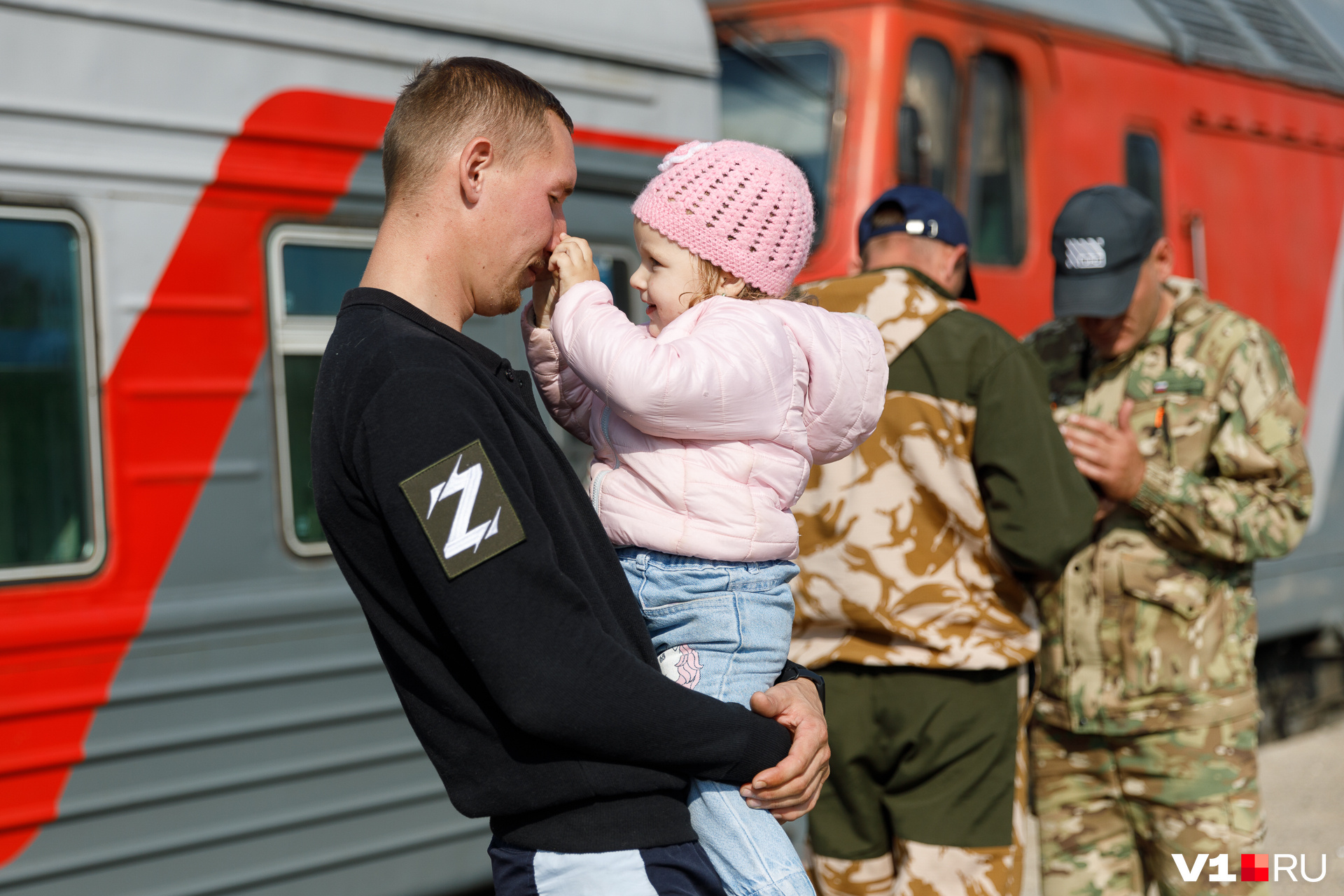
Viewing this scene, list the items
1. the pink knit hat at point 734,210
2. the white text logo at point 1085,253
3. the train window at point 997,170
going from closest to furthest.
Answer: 1. the pink knit hat at point 734,210
2. the white text logo at point 1085,253
3. the train window at point 997,170

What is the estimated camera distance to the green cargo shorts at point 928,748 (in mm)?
2861

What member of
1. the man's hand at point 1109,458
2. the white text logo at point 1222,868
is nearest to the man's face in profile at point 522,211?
the man's hand at point 1109,458

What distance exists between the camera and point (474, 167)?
1.63 metres

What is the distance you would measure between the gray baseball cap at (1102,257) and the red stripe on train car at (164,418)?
1.86 m

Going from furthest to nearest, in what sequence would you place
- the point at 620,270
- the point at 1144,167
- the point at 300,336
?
the point at 1144,167 < the point at 620,270 < the point at 300,336

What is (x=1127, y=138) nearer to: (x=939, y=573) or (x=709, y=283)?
(x=939, y=573)

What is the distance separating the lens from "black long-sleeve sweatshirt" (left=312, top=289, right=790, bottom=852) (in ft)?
4.80

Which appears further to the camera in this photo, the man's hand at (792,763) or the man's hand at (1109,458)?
the man's hand at (1109,458)

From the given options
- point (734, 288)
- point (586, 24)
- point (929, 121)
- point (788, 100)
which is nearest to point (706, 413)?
point (734, 288)

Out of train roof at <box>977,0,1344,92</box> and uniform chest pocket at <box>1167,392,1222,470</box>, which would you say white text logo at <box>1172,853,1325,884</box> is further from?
train roof at <box>977,0,1344,92</box>

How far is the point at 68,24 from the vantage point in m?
3.02

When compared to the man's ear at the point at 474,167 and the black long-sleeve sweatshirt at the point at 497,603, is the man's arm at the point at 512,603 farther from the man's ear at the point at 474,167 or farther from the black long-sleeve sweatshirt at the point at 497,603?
the man's ear at the point at 474,167

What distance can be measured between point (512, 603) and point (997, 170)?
4236mm

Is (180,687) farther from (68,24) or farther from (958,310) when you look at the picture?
(958,310)
